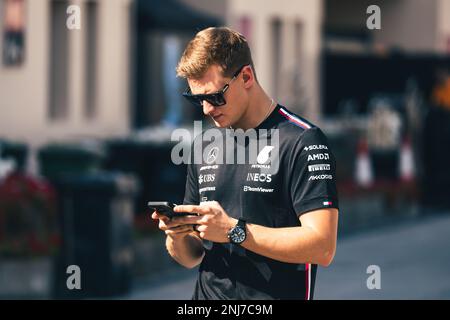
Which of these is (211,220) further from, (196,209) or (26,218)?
(26,218)

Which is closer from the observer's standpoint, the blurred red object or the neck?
the neck

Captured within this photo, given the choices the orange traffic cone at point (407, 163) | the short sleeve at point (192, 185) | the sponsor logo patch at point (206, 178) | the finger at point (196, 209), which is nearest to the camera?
the finger at point (196, 209)

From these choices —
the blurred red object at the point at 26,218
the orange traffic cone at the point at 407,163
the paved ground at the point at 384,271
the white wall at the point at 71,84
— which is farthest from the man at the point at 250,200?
the orange traffic cone at the point at 407,163

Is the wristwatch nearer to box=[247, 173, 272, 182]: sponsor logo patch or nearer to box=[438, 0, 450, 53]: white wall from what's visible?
box=[247, 173, 272, 182]: sponsor logo patch

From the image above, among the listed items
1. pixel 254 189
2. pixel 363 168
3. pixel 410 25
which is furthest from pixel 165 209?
pixel 410 25

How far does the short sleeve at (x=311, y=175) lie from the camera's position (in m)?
4.31

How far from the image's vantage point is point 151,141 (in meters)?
16.5

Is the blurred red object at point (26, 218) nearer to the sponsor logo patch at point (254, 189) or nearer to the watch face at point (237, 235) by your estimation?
the sponsor logo patch at point (254, 189)

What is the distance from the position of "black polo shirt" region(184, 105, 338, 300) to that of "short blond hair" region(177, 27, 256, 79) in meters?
0.31

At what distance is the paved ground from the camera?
11.9 metres

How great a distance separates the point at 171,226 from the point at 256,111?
554 millimetres

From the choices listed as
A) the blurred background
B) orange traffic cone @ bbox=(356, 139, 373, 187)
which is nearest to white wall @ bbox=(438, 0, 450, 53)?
the blurred background

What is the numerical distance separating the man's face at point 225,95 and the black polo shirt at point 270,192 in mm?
130

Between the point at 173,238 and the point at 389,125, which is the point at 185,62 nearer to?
the point at 173,238
